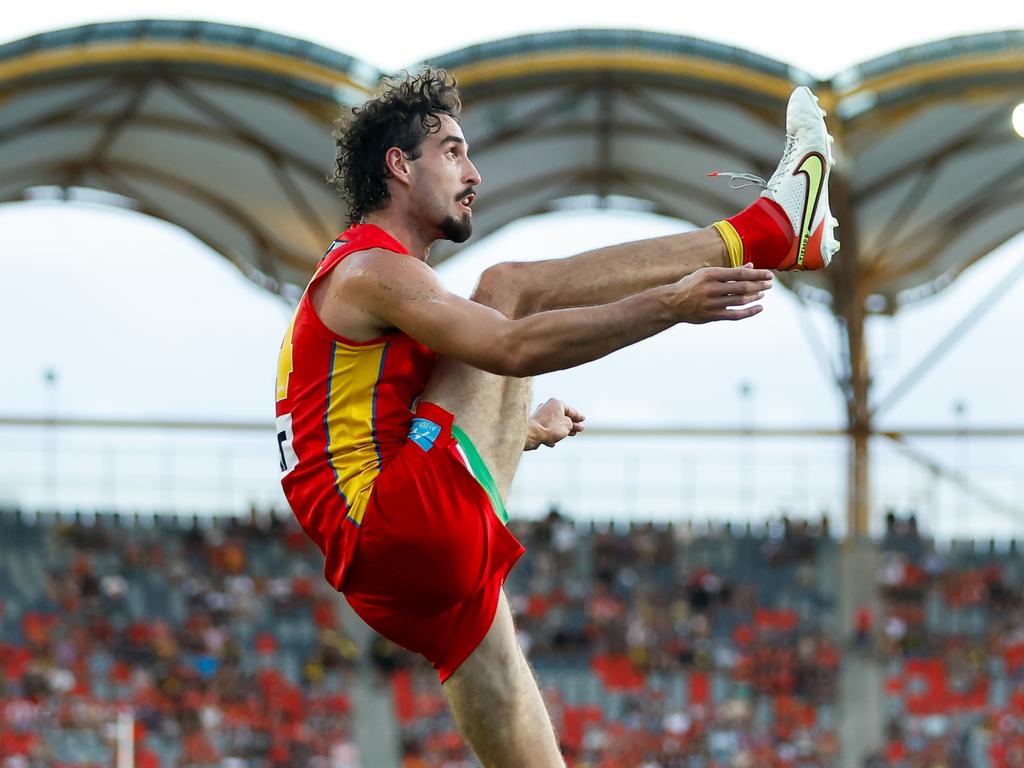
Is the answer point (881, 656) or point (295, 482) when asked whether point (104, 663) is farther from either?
point (295, 482)

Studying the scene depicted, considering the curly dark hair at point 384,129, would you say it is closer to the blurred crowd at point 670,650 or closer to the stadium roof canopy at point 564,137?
the stadium roof canopy at point 564,137

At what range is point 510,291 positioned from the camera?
5.32m

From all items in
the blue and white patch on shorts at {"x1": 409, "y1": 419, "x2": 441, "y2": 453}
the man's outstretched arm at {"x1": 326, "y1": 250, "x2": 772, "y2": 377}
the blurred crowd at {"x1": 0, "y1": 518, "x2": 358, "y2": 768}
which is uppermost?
the man's outstretched arm at {"x1": 326, "y1": 250, "x2": 772, "y2": 377}

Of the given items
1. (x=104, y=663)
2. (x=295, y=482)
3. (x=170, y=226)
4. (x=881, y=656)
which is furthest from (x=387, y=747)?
(x=295, y=482)

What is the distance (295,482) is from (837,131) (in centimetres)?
1793

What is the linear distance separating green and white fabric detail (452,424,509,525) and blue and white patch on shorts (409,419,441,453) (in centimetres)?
6

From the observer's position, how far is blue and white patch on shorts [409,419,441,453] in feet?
18.0

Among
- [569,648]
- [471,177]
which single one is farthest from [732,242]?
[569,648]

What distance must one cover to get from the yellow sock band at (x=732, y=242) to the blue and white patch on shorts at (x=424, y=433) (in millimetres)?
1124

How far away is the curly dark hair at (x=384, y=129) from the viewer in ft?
18.9

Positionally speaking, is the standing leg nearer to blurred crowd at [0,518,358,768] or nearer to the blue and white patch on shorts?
the blue and white patch on shorts

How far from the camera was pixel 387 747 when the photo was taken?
24.1 m

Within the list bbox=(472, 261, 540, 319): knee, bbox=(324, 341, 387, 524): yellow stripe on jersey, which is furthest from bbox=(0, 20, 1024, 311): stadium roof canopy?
bbox=(472, 261, 540, 319): knee

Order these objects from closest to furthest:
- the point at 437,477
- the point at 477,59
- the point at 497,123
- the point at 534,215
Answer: the point at 437,477, the point at 477,59, the point at 497,123, the point at 534,215
